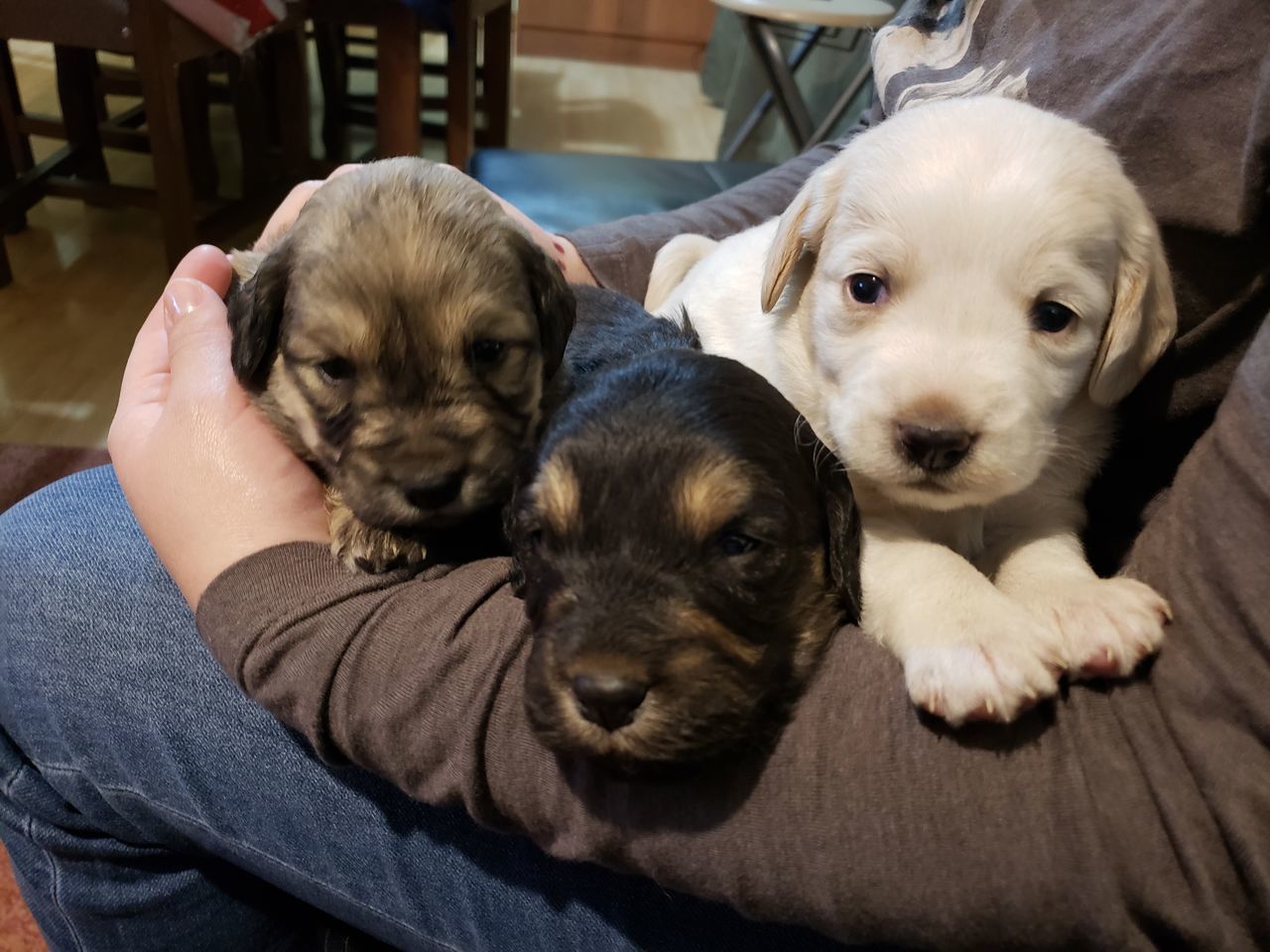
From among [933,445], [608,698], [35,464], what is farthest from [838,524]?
[35,464]

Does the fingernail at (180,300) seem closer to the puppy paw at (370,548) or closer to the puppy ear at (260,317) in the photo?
the puppy ear at (260,317)

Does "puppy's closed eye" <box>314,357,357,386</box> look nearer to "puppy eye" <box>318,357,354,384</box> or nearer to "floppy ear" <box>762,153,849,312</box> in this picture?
"puppy eye" <box>318,357,354,384</box>

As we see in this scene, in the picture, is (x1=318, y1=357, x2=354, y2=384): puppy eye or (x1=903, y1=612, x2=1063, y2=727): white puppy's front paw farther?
(x1=318, y1=357, x2=354, y2=384): puppy eye

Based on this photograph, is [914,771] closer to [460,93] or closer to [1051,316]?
[1051,316]

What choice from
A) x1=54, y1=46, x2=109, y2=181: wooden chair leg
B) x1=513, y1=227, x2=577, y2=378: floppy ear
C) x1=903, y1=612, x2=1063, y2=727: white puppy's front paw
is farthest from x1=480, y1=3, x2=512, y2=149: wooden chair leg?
x1=903, y1=612, x2=1063, y2=727: white puppy's front paw

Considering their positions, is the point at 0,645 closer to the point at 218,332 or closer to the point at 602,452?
the point at 218,332
